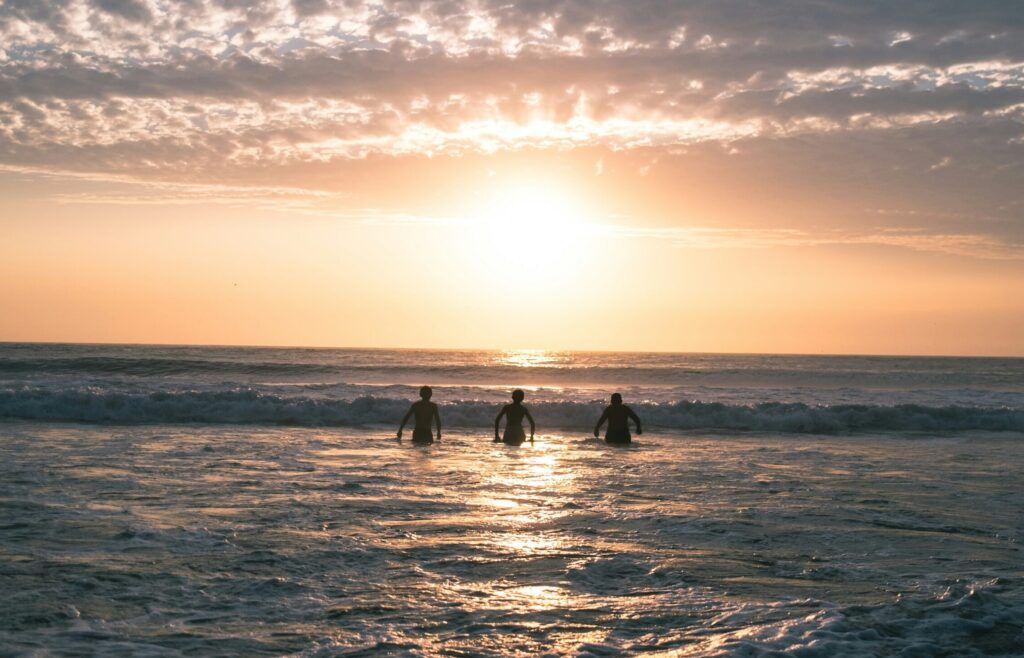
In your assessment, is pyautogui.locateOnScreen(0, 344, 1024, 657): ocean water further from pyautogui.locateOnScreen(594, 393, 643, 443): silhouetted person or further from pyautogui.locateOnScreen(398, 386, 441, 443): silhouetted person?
pyautogui.locateOnScreen(594, 393, 643, 443): silhouetted person

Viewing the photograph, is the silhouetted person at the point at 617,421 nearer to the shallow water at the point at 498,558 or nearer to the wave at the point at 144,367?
the shallow water at the point at 498,558

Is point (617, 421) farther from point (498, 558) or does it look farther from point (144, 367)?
point (144, 367)

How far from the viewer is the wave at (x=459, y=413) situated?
26531mm

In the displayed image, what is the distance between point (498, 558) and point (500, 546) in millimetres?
532

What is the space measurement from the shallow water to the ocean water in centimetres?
3

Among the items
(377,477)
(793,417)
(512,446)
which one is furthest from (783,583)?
(793,417)

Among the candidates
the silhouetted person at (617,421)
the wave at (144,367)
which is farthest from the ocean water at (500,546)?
the wave at (144,367)

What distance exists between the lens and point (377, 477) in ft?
46.2

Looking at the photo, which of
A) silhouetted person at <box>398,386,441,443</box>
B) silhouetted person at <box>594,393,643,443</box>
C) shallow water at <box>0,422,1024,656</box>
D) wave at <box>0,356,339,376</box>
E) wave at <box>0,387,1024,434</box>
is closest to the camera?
shallow water at <box>0,422,1024,656</box>

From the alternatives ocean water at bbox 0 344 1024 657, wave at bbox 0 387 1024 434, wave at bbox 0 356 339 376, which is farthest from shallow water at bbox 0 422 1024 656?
wave at bbox 0 356 339 376

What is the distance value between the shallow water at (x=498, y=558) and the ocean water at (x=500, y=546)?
0.11 feet

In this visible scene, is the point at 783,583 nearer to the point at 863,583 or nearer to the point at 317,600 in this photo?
the point at 863,583

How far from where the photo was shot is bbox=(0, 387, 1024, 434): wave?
26.5 m

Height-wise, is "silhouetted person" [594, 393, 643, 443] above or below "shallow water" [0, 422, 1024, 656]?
above
